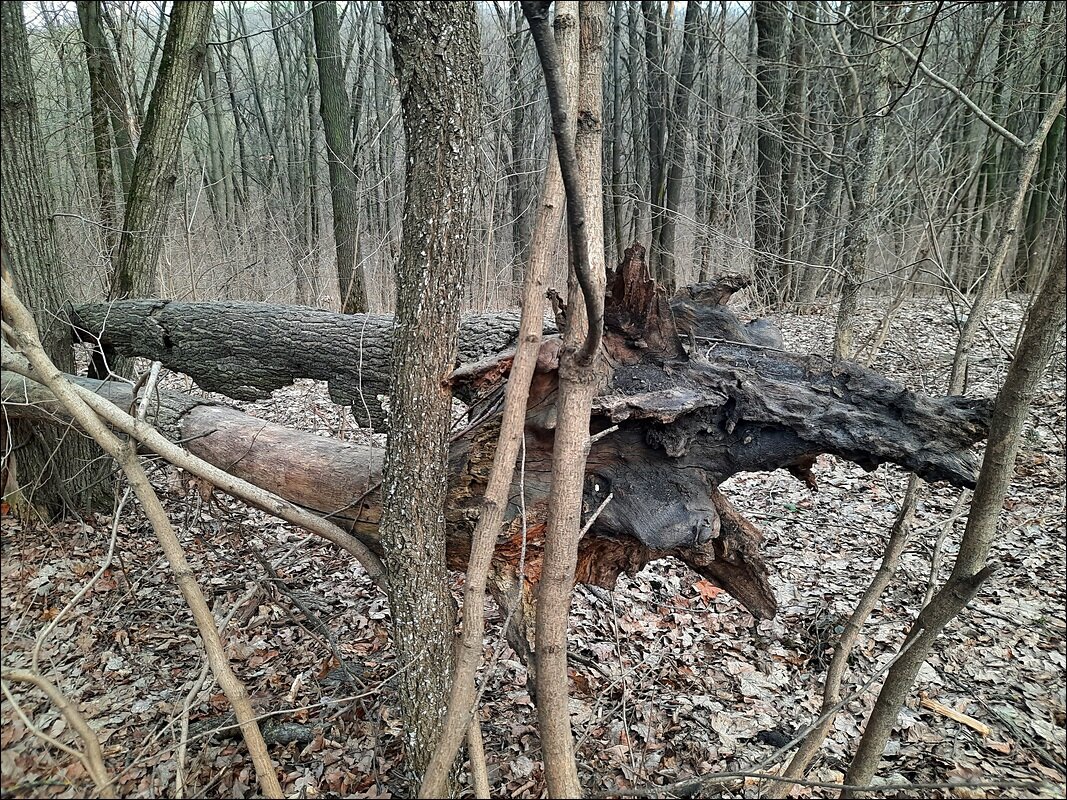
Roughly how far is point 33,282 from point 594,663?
457cm

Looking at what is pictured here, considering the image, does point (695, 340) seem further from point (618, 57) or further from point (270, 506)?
point (618, 57)

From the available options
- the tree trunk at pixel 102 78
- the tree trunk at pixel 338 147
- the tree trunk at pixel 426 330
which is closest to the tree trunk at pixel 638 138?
the tree trunk at pixel 338 147

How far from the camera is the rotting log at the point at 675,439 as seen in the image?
7.91 ft

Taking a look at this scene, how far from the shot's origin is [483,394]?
104 inches

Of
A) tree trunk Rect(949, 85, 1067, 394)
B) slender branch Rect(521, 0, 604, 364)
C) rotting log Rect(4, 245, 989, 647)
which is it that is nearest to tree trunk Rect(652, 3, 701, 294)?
tree trunk Rect(949, 85, 1067, 394)

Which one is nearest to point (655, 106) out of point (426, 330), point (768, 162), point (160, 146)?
point (768, 162)

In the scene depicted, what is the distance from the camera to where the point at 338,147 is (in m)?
10.1

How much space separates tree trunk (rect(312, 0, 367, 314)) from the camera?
9836 millimetres

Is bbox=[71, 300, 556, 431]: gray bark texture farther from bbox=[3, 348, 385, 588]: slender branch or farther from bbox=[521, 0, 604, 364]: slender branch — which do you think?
bbox=[521, 0, 604, 364]: slender branch

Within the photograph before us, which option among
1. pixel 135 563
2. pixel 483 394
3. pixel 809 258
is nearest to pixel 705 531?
pixel 483 394

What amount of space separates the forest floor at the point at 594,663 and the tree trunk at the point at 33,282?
31cm

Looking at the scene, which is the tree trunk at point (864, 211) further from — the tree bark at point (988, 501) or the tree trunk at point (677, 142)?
the tree trunk at point (677, 142)

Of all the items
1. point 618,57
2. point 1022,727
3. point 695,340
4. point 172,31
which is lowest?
point 1022,727

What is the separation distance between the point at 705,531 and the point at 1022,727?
2063 millimetres
